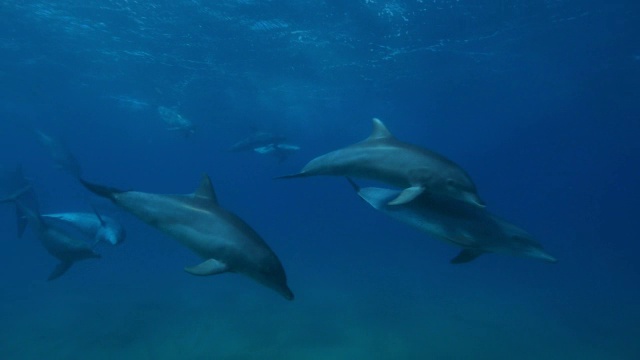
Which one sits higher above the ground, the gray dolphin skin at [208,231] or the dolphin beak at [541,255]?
the dolphin beak at [541,255]

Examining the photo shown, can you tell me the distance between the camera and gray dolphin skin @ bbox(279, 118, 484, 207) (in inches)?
207

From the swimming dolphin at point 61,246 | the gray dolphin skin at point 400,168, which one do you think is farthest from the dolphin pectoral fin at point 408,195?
the swimming dolphin at point 61,246

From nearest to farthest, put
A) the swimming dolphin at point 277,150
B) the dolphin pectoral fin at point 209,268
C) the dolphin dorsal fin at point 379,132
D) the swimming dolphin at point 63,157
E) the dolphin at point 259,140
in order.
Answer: the dolphin pectoral fin at point 209,268 < the dolphin dorsal fin at point 379,132 < the swimming dolphin at point 63,157 < the dolphin at point 259,140 < the swimming dolphin at point 277,150

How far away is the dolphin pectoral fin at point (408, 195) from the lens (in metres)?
5.05

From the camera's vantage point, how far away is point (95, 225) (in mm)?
12852

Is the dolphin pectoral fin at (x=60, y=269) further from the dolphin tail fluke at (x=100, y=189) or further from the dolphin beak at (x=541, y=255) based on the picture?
the dolphin beak at (x=541, y=255)

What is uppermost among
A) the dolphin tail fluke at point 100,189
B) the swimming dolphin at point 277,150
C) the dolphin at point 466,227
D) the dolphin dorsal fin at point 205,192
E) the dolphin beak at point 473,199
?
the dolphin beak at point 473,199

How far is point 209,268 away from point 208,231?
46 cm

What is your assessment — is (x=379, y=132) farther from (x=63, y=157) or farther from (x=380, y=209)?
(x=63, y=157)

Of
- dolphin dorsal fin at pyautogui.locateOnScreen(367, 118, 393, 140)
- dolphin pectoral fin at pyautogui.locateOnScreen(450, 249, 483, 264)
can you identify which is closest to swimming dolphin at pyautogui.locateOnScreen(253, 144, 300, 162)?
dolphin dorsal fin at pyautogui.locateOnScreen(367, 118, 393, 140)

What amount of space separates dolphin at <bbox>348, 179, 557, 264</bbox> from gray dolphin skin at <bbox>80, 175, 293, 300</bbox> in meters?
1.73

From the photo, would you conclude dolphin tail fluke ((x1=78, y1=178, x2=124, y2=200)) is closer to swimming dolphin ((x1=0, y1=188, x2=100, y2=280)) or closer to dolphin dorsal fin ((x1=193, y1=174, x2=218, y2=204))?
dolphin dorsal fin ((x1=193, y1=174, x2=218, y2=204))

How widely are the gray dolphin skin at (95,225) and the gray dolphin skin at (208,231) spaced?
22.9 ft

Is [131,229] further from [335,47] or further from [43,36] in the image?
[335,47]
